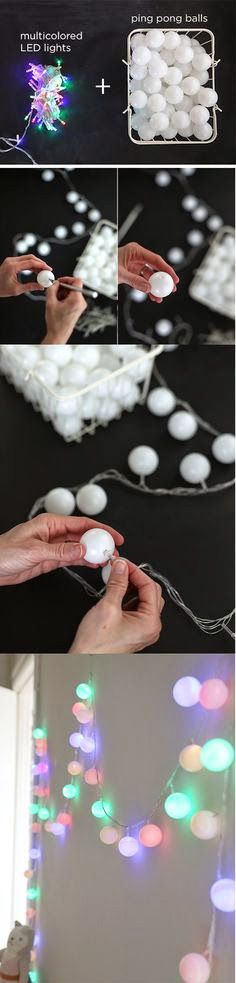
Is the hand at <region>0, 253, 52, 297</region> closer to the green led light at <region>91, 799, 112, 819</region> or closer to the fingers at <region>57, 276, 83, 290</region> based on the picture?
the fingers at <region>57, 276, 83, 290</region>

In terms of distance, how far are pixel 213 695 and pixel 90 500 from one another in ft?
1.20

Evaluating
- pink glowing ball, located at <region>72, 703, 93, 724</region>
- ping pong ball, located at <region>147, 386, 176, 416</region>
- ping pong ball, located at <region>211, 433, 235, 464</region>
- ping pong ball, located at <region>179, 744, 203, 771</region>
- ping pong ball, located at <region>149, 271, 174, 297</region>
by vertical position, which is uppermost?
ping pong ball, located at <region>149, 271, 174, 297</region>

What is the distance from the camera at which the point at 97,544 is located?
4.42ft

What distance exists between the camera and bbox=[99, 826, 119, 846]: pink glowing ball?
1318 mm

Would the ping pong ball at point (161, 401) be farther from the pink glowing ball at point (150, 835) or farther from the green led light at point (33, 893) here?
the green led light at point (33, 893)

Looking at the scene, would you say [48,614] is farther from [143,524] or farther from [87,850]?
[87,850]

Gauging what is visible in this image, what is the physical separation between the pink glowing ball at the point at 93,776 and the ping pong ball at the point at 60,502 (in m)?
0.41

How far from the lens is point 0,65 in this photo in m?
1.45

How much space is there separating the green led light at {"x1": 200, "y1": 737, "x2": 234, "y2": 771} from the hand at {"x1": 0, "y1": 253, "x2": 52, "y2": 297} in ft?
2.61

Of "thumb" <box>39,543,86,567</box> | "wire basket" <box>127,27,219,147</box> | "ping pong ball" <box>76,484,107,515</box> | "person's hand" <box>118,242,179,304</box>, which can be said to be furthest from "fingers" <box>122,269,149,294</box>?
"thumb" <box>39,543,86,567</box>

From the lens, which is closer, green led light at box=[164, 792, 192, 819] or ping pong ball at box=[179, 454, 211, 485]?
green led light at box=[164, 792, 192, 819]

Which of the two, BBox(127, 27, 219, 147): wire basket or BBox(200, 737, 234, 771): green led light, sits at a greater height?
BBox(127, 27, 219, 147): wire basket

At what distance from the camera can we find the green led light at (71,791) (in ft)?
4.44

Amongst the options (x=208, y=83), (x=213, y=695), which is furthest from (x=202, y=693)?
(x=208, y=83)
